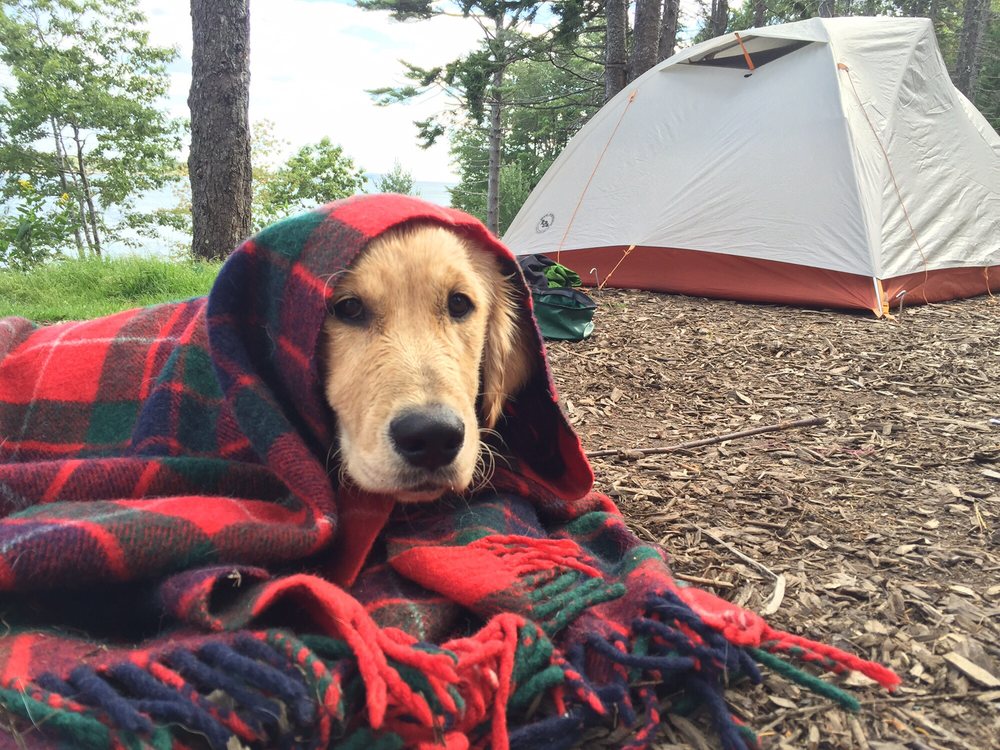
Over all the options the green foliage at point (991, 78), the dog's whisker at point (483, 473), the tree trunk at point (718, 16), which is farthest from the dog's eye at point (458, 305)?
the green foliage at point (991, 78)

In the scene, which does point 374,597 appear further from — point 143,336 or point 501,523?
point 143,336

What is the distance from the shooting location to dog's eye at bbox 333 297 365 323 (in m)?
1.97

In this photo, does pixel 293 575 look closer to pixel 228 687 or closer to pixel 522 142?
pixel 228 687

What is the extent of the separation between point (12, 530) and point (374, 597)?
0.87 metres

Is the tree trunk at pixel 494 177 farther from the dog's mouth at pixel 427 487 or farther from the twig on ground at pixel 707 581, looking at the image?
the dog's mouth at pixel 427 487

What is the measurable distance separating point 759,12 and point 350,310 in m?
26.6

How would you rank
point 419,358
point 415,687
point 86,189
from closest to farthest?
1. point 415,687
2. point 419,358
3. point 86,189

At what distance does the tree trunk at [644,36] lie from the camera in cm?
1016

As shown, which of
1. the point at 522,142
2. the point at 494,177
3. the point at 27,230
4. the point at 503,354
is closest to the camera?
the point at 503,354

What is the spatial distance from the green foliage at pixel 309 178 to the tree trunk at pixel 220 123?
2324 centimetres

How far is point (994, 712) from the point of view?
144 centimetres

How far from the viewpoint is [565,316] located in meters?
5.61

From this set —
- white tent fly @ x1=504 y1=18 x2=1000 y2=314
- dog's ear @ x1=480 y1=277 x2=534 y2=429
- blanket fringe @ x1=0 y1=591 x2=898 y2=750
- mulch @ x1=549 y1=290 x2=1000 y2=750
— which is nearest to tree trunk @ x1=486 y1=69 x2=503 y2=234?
white tent fly @ x1=504 y1=18 x2=1000 y2=314

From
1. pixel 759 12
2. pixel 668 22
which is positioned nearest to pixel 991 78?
pixel 759 12
